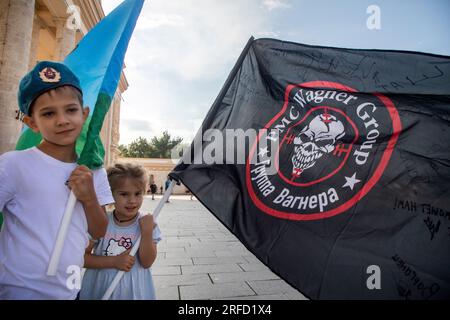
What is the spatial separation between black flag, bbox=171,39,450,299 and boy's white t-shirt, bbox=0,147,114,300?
2.44 ft

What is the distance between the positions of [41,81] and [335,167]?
1656 millimetres

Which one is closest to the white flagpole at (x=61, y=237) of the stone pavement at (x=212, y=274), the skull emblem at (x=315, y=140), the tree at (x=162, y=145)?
the skull emblem at (x=315, y=140)

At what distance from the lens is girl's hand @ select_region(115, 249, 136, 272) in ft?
5.21

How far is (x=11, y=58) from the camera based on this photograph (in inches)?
260

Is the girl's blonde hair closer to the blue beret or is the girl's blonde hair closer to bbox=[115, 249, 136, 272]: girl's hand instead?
bbox=[115, 249, 136, 272]: girl's hand

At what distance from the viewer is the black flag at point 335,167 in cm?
153

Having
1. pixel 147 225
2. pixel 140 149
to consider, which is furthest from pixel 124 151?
pixel 147 225

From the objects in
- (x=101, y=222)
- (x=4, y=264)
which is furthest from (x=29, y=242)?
Answer: (x=101, y=222)

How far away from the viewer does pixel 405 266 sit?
1.50 meters

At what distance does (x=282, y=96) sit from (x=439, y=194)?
3.64ft

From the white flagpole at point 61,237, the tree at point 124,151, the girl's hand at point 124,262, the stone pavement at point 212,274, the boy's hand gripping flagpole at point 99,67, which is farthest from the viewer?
the tree at point 124,151

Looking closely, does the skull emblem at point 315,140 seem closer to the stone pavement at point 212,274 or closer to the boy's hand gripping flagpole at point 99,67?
the boy's hand gripping flagpole at point 99,67

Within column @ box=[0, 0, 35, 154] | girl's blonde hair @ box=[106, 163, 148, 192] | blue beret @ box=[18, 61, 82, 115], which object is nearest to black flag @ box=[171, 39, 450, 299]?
girl's blonde hair @ box=[106, 163, 148, 192]

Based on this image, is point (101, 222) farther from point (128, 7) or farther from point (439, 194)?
point (439, 194)
